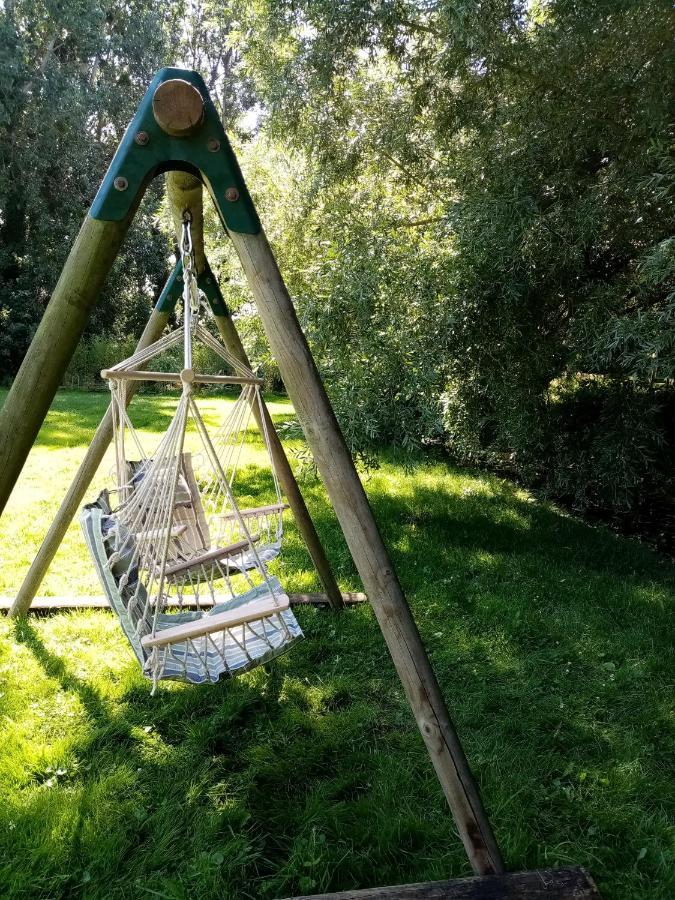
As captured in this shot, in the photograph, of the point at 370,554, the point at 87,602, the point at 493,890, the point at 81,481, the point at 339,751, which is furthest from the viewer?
the point at 87,602

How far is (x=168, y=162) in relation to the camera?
1.57 metres

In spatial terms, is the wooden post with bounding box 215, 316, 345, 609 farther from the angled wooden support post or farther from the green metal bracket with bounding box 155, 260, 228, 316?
the angled wooden support post

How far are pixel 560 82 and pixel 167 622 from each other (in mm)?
3291

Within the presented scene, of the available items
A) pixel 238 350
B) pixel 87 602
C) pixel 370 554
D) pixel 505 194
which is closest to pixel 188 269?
pixel 238 350

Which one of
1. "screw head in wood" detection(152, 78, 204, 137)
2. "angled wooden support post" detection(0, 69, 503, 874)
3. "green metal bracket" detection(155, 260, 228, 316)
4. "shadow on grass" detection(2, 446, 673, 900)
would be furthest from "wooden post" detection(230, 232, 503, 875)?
"green metal bracket" detection(155, 260, 228, 316)

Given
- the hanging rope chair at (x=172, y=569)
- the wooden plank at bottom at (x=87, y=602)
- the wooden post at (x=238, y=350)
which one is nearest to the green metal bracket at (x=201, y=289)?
the wooden post at (x=238, y=350)

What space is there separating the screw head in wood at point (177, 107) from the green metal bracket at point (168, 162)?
0.07 ft

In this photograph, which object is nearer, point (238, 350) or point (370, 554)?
point (370, 554)

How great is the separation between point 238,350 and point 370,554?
4.67 ft

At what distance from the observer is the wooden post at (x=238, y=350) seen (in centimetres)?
190

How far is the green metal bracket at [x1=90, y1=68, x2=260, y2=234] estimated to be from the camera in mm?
1521

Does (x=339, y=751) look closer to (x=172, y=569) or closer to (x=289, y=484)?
(x=172, y=569)

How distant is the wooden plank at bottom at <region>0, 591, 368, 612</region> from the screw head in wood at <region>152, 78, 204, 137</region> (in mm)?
2160

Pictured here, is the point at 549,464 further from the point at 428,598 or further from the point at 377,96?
the point at 377,96
